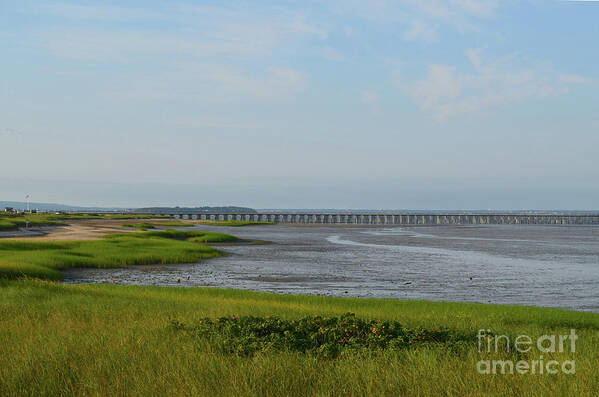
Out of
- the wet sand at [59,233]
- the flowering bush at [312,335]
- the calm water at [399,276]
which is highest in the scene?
the flowering bush at [312,335]

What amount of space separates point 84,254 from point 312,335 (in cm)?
3020

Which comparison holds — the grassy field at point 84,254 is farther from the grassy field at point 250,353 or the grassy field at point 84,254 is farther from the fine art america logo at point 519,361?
the fine art america logo at point 519,361

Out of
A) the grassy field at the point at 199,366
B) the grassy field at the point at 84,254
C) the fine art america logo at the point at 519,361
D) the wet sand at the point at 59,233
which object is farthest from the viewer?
the wet sand at the point at 59,233

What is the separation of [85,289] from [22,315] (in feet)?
21.5

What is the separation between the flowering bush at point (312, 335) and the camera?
9.82m

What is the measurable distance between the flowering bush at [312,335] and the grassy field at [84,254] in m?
15.6

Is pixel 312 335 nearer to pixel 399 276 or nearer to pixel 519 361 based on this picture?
pixel 519 361

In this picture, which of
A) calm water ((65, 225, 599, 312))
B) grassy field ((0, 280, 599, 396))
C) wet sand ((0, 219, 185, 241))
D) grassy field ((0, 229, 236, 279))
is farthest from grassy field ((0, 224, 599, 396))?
wet sand ((0, 219, 185, 241))

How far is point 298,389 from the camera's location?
7.38m

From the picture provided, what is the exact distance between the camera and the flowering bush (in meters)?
9.82

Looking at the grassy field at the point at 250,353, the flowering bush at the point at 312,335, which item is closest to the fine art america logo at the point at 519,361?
the grassy field at the point at 250,353

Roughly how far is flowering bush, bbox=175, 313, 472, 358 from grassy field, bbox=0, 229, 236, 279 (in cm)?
1561

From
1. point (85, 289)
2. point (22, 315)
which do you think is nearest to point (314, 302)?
point (85, 289)

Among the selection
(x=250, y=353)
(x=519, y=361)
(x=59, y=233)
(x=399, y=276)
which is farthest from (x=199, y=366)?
(x=59, y=233)
